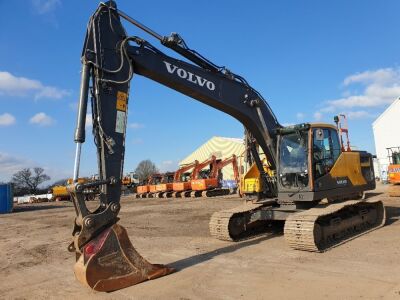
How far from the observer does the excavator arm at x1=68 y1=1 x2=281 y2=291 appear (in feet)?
19.5

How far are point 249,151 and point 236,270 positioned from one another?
14.4ft

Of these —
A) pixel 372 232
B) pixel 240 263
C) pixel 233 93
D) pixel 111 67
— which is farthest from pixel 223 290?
pixel 372 232

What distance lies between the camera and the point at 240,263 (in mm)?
7309

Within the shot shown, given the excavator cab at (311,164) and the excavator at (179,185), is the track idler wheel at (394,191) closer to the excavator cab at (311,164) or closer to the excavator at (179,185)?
the excavator cab at (311,164)

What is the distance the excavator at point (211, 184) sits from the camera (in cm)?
3169

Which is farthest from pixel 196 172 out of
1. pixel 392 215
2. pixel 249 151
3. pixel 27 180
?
pixel 27 180

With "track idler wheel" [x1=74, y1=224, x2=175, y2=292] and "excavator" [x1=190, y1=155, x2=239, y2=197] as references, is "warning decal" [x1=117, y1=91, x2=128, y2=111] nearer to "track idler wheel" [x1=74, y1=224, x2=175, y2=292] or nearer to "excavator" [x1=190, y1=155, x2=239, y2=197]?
"track idler wheel" [x1=74, y1=224, x2=175, y2=292]

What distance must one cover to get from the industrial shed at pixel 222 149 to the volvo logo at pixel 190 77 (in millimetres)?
42005

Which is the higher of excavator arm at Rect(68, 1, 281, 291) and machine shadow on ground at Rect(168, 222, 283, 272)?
excavator arm at Rect(68, 1, 281, 291)

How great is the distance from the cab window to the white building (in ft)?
106

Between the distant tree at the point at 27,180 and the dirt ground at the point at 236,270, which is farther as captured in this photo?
the distant tree at the point at 27,180

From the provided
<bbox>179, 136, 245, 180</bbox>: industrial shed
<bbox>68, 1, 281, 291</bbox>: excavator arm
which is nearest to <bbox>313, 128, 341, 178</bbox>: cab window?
<bbox>68, 1, 281, 291</bbox>: excavator arm

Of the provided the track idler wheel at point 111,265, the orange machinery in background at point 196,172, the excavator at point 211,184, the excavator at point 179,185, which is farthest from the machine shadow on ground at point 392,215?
the excavator at point 179,185

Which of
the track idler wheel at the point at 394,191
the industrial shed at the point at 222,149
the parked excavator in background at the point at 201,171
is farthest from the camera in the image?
the industrial shed at the point at 222,149
